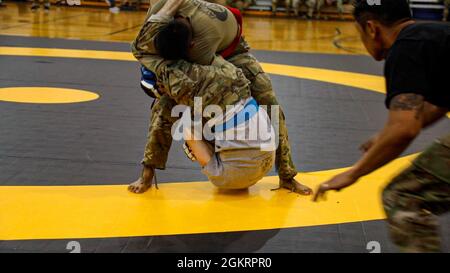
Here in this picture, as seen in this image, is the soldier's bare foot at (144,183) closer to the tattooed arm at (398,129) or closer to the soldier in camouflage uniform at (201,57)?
the soldier in camouflage uniform at (201,57)

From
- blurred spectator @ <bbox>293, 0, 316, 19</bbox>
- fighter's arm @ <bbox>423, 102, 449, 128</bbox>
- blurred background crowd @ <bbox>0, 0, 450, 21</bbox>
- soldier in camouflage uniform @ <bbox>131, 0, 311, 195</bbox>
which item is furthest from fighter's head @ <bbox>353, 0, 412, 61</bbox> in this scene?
blurred spectator @ <bbox>293, 0, 316, 19</bbox>

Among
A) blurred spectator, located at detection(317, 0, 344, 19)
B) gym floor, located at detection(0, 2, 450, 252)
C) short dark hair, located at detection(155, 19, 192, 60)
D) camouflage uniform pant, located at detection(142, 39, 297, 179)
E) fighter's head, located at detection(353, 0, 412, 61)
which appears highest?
fighter's head, located at detection(353, 0, 412, 61)

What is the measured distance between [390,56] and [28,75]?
4656 mm

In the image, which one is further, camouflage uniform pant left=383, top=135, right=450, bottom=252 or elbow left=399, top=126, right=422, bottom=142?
camouflage uniform pant left=383, top=135, right=450, bottom=252

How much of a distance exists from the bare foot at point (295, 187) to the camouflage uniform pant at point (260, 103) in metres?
0.03

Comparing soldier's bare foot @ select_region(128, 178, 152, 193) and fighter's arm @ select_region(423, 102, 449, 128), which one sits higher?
fighter's arm @ select_region(423, 102, 449, 128)

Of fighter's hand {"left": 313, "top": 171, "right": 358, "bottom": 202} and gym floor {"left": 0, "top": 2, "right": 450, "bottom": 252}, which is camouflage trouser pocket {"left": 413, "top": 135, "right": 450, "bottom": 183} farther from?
gym floor {"left": 0, "top": 2, "right": 450, "bottom": 252}

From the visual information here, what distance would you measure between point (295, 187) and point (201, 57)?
832 mm

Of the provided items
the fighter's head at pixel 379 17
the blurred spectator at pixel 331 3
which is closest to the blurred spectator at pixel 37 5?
the blurred spectator at pixel 331 3

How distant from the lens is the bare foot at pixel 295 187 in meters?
3.16

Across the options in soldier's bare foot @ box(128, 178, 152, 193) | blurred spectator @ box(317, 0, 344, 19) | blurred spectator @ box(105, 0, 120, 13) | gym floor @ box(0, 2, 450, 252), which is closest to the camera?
gym floor @ box(0, 2, 450, 252)

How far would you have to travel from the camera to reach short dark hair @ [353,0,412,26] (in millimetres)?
1909

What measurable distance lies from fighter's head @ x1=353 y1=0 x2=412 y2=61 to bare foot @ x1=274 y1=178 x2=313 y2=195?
131cm
